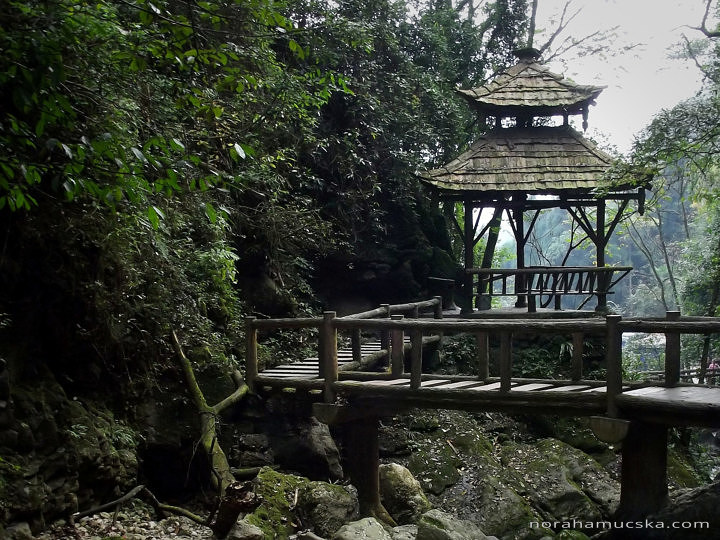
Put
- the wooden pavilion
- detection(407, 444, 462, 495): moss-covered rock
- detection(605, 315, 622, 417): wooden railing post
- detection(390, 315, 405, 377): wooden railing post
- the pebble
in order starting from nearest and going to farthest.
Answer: the pebble < detection(605, 315, 622, 417): wooden railing post < detection(390, 315, 405, 377): wooden railing post < detection(407, 444, 462, 495): moss-covered rock < the wooden pavilion

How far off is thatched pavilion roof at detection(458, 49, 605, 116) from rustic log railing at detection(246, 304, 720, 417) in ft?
24.8

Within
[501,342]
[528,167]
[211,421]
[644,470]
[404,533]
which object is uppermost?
[528,167]

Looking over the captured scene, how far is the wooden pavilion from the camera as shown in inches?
508

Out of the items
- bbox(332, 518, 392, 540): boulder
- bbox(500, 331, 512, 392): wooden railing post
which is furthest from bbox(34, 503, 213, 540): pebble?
bbox(500, 331, 512, 392): wooden railing post

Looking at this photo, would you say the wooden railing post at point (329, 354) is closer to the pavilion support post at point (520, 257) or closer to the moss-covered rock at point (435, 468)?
the moss-covered rock at point (435, 468)

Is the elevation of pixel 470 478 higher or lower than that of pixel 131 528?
lower

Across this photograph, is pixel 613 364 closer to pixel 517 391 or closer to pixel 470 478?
pixel 517 391

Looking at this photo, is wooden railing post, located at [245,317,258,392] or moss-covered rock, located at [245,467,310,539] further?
wooden railing post, located at [245,317,258,392]

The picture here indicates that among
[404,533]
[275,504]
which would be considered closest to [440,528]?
[404,533]

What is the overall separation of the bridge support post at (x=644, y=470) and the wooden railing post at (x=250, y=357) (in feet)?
15.1

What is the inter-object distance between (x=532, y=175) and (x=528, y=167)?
279mm

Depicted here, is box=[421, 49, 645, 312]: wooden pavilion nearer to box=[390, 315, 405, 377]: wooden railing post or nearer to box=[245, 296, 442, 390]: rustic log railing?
box=[245, 296, 442, 390]: rustic log railing

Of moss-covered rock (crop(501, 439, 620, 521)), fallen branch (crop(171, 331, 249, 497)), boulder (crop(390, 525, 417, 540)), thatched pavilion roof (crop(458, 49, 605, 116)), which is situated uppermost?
thatched pavilion roof (crop(458, 49, 605, 116))

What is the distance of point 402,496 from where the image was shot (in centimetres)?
860
